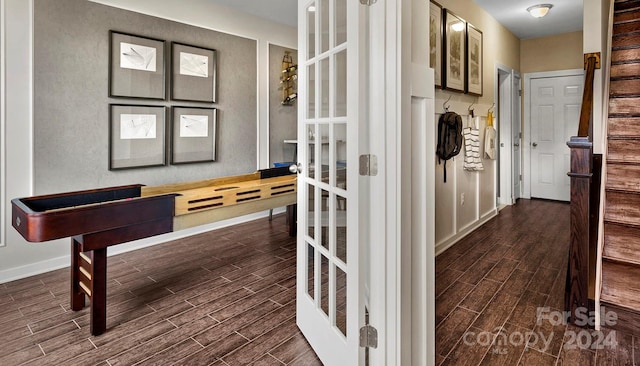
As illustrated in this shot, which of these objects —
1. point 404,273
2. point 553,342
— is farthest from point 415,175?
point 553,342

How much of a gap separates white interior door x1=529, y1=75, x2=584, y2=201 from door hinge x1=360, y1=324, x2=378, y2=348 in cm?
575

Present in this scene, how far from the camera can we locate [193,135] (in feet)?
13.5

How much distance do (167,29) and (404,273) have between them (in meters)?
3.62

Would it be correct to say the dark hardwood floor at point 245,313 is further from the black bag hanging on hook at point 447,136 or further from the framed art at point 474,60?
the framed art at point 474,60

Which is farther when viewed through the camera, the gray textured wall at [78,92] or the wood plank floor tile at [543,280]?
the gray textured wall at [78,92]

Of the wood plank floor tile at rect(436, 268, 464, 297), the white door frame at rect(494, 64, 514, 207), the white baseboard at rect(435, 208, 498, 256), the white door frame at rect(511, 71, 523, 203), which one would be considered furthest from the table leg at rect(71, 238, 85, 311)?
the white door frame at rect(511, 71, 523, 203)

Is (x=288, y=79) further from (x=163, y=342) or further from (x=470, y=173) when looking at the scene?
(x=163, y=342)

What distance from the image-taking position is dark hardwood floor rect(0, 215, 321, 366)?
6.34 feet

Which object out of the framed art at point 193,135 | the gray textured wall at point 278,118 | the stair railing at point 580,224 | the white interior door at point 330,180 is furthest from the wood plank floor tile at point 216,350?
the gray textured wall at point 278,118

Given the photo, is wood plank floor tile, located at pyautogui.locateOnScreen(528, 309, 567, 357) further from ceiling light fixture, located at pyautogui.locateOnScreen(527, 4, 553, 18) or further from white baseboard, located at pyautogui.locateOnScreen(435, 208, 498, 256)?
ceiling light fixture, located at pyautogui.locateOnScreen(527, 4, 553, 18)

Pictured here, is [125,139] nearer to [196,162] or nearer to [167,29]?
[196,162]

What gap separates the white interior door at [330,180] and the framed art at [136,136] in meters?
2.29

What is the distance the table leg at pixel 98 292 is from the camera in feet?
6.91

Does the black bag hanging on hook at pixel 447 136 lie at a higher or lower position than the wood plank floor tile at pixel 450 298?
higher
